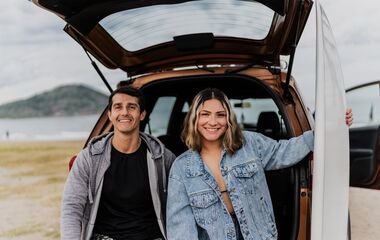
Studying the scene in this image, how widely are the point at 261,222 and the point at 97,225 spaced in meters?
0.88

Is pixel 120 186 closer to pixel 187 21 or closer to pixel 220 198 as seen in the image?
pixel 220 198

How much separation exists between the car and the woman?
→ 0.85ft

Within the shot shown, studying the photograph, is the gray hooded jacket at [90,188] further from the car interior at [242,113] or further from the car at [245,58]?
the car interior at [242,113]

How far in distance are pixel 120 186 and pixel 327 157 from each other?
1.12 metres

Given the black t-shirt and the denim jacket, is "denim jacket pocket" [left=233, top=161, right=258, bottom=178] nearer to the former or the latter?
the denim jacket

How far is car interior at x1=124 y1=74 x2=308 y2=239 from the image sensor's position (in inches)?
114

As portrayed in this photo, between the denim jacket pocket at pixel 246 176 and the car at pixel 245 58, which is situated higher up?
the car at pixel 245 58

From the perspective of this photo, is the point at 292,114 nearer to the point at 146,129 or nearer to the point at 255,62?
the point at 255,62

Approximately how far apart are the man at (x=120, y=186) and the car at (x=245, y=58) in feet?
1.61

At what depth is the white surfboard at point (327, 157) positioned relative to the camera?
1.69m

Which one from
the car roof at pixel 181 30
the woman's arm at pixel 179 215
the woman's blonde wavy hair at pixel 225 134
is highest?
the car roof at pixel 181 30

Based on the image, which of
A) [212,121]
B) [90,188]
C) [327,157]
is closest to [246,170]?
[212,121]

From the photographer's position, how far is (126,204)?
2400 mm

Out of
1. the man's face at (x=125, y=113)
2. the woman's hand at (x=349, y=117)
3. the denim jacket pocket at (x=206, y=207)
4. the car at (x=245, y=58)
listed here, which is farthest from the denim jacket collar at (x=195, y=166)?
the woman's hand at (x=349, y=117)
